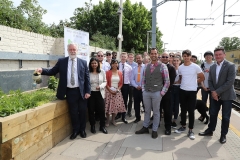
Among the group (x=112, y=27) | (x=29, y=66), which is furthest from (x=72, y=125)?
(x=112, y=27)

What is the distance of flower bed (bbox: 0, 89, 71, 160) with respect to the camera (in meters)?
2.24

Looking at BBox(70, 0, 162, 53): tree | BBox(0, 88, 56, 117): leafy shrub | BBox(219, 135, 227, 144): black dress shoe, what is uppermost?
BBox(70, 0, 162, 53): tree

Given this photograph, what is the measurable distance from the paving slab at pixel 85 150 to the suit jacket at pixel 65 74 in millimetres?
943

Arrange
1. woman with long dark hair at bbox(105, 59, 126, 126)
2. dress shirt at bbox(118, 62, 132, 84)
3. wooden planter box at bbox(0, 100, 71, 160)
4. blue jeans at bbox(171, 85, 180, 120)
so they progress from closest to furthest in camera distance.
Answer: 1. wooden planter box at bbox(0, 100, 71, 160)
2. woman with long dark hair at bbox(105, 59, 126, 126)
3. blue jeans at bbox(171, 85, 180, 120)
4. dress shirt at bbox(118, 62, 132, 84)

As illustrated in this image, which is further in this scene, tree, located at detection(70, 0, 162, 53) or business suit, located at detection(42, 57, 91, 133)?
tree, located at detection(70, 0, 162, 53)

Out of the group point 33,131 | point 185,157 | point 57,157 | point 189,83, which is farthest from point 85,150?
point 189,83

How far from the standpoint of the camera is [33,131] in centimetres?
266

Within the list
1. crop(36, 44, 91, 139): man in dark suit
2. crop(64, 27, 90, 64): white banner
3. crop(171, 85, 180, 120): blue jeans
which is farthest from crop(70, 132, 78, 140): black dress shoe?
crop(171, 85, 180, 120): blue jeans

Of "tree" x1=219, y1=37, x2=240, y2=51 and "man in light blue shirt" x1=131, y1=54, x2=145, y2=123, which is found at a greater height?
"tree" x1=219, y1=37, x2=240, y2=51

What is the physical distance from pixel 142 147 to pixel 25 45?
421 cm

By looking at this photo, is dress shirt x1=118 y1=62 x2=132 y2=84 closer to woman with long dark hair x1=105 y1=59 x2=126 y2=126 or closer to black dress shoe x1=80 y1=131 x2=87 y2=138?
woman with long dark hair x1=105 y1=59 x2=126 y2=126

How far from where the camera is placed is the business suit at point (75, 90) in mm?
3354

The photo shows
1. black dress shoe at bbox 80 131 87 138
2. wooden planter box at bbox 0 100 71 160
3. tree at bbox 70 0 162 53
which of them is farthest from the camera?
tree at bbox 70 0 162 53

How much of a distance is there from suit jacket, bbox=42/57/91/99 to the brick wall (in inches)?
61.3
